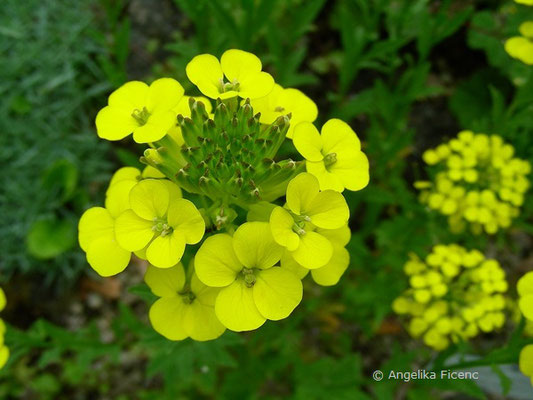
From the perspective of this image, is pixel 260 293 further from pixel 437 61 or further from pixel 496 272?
pixel 437 61

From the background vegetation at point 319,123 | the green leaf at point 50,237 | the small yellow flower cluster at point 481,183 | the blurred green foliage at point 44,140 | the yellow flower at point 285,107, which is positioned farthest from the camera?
the blurred green foliage at point 44,140

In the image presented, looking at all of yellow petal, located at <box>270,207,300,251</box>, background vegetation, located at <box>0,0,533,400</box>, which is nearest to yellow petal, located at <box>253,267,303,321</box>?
yellow petal, located at <box>270,207,300,251</box>

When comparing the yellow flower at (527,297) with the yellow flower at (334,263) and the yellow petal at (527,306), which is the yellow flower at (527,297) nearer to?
the yellow petal at (527,306)

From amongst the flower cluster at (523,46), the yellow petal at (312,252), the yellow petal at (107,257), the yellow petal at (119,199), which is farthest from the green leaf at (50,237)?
the flower cluster at (523,46)

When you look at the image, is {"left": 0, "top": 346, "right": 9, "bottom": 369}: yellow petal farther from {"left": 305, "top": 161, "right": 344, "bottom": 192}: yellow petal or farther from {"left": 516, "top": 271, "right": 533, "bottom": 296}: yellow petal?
{"left": 516, "top": 271, "right": 533, "bottom": 296}: yellow petal

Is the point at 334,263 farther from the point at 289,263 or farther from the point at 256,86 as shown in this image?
the point at 256,86

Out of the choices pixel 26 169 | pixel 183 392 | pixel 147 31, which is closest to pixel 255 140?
pixel 183 392

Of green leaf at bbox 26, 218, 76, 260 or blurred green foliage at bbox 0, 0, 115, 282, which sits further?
blurred green foliage at bbox 0, 0, 115, 282
